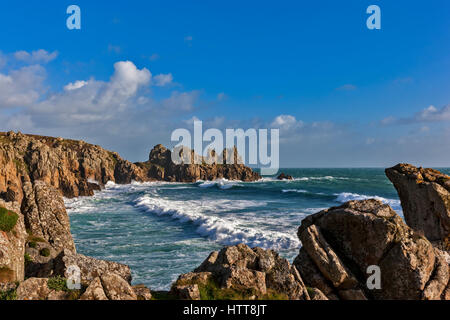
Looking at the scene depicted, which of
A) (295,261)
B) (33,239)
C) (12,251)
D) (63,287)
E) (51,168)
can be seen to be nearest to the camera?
(63,287)

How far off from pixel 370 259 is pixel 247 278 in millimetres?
6179

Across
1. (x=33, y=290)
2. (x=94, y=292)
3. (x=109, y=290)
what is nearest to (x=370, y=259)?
(x=109, y=290)

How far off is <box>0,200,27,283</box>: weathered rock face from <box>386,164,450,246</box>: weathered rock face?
79.0 ft

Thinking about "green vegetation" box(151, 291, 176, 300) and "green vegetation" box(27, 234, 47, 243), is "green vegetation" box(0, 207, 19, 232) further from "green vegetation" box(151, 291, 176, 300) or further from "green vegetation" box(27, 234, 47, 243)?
"green vegetation" box(151, 291, 176, 300)

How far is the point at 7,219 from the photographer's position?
14281mm

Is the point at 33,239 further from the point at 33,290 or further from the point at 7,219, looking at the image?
the point at 33,290

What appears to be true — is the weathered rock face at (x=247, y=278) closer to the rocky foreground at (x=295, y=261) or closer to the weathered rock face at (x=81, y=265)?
the rocky foreground at (x=295, y=261)

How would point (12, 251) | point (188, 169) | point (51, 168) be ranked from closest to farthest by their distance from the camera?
1. point (12, 251)
2. point (51, 168)
3. point (188, 169)

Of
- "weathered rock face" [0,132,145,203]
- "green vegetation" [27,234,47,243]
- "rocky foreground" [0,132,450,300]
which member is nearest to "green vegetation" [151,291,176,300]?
"rocky foreground" [0,132,450,300]

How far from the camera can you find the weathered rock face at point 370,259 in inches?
477

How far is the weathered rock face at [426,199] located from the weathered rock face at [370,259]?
25.0 feet

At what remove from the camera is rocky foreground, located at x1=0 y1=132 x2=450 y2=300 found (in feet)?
31.8

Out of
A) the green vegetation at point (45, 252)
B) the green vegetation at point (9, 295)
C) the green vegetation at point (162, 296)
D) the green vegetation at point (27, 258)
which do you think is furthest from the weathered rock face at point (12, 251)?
the green vegetation at point (162, 296)

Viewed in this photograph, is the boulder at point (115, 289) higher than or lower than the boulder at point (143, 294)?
higher
